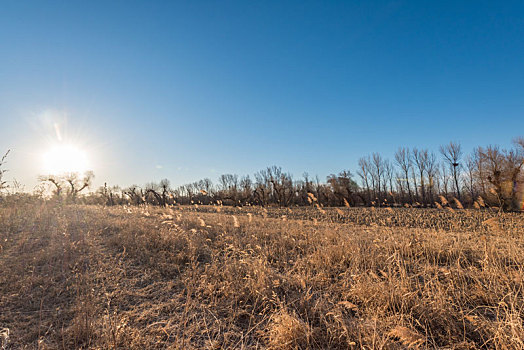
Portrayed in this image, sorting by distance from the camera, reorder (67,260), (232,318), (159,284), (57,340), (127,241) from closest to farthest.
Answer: (57,340)
(232,318)
(159,284)
(67,260)
(127,241)

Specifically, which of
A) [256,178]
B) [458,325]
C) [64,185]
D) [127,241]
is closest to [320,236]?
[458,325]

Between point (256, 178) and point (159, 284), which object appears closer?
point (159, 284)

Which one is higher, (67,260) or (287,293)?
(67,260)

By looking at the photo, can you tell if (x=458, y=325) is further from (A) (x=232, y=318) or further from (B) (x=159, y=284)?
(B) (x=159, y=284)

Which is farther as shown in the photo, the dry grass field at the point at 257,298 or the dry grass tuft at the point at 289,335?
the dry grass field at the point at 257,298

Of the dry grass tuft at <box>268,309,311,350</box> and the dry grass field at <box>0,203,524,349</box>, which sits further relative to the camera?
the dry grass field at <box>0,203,524,349</box>

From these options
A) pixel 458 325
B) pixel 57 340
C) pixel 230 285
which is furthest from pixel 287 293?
pixel 57 340

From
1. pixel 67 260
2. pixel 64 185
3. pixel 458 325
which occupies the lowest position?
pixel 458 325

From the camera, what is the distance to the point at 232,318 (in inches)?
113

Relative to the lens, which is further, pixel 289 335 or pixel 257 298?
pixel 257 298

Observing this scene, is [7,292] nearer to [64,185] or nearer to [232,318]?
[232,318]

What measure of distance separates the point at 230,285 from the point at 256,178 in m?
62.7

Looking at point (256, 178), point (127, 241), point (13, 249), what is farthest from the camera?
point (256, 178)

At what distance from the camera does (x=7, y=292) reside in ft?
11.9
